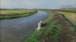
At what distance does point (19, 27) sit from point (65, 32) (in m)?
0.59

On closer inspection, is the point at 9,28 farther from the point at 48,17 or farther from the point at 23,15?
the point at 48,17

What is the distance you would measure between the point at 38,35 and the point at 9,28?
13.7 inches

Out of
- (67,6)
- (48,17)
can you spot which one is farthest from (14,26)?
(67,6)

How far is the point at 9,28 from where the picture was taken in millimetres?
2785

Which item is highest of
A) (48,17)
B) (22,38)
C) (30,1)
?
(30,1)

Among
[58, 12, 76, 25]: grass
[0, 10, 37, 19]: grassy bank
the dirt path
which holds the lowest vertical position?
the dirt path

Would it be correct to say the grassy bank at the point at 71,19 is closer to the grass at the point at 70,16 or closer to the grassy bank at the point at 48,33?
the grass at the point at 70,16

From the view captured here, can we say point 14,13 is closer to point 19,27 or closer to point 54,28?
point 19,27

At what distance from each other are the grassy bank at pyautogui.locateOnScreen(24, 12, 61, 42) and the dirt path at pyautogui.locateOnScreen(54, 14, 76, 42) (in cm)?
6

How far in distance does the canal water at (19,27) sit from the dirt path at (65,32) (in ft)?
0.97

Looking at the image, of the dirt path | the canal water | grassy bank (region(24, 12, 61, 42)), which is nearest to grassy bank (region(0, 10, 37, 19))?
the canal water

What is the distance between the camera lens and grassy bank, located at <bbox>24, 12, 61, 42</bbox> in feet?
9.16

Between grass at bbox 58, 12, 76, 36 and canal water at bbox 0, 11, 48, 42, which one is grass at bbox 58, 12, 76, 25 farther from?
canal water at bbox 0, 11, 48, 42

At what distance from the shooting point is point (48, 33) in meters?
2.89
